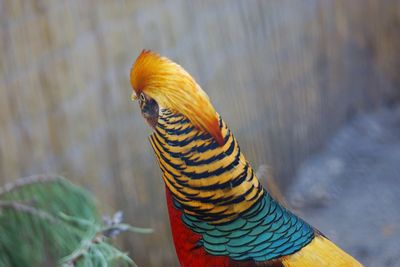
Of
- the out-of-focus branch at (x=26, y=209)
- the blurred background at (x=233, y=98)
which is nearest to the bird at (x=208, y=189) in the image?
the out-of-focus branch at (x=26, y=209)

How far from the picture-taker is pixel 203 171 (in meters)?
1.50

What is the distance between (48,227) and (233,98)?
1.08m

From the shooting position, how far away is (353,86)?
135 inches

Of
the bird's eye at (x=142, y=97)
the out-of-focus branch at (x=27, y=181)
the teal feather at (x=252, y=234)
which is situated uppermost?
the bird's eye at (x=142, y=97)

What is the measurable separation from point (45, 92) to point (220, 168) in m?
0.81

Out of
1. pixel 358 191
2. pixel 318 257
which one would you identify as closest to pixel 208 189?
pixel 318 257

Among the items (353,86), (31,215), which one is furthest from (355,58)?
(31,215)

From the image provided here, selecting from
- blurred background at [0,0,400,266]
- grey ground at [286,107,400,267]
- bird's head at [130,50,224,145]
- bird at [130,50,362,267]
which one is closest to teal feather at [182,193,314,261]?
bird at [130,50,362,267]

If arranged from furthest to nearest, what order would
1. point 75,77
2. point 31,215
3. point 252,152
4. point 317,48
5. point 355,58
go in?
1. point 355,58
2. point 317,48
3. point 252,152
4. point 75,77
5. point 31,215

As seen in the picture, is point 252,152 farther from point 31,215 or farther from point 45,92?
point 31,215

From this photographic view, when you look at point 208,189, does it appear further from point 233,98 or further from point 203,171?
point 233,98

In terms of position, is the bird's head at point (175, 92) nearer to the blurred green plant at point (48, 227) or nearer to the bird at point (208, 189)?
the bird at point (208, 189)

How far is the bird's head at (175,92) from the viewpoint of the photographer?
4.72 feet

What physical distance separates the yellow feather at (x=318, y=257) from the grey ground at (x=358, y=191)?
1.03 meters
